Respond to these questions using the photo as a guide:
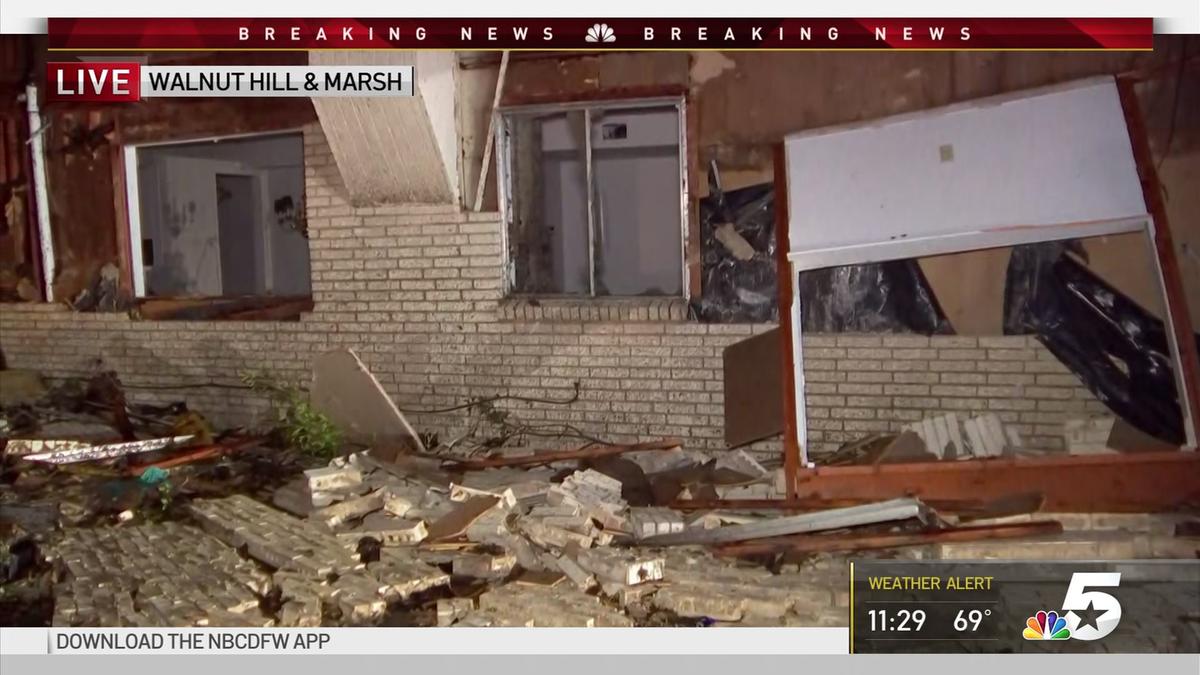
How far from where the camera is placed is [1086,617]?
327cm

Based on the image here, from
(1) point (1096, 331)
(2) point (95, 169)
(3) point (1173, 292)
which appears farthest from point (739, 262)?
(2) point (95, 169)

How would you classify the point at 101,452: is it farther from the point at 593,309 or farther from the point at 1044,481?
the point at 1044,481

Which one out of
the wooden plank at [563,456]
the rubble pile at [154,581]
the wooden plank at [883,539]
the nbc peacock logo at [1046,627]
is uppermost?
the wooden plank at [563,456]

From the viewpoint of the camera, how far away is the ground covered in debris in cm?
346

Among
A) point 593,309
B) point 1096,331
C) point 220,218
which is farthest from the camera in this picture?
point 220,218

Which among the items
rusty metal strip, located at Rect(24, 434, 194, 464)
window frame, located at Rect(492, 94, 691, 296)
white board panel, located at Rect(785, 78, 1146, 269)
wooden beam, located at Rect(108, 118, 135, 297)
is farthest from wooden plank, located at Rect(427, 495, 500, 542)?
wooden beam, located at Rect(108, 118, 135, 297)

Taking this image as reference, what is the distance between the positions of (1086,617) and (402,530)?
2.53 meters

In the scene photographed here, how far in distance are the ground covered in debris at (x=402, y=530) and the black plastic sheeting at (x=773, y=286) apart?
0.76m

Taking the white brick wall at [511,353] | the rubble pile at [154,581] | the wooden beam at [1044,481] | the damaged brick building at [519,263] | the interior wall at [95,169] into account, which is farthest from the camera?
the interior wall at [95,169]

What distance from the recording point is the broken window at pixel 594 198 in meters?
5.05
